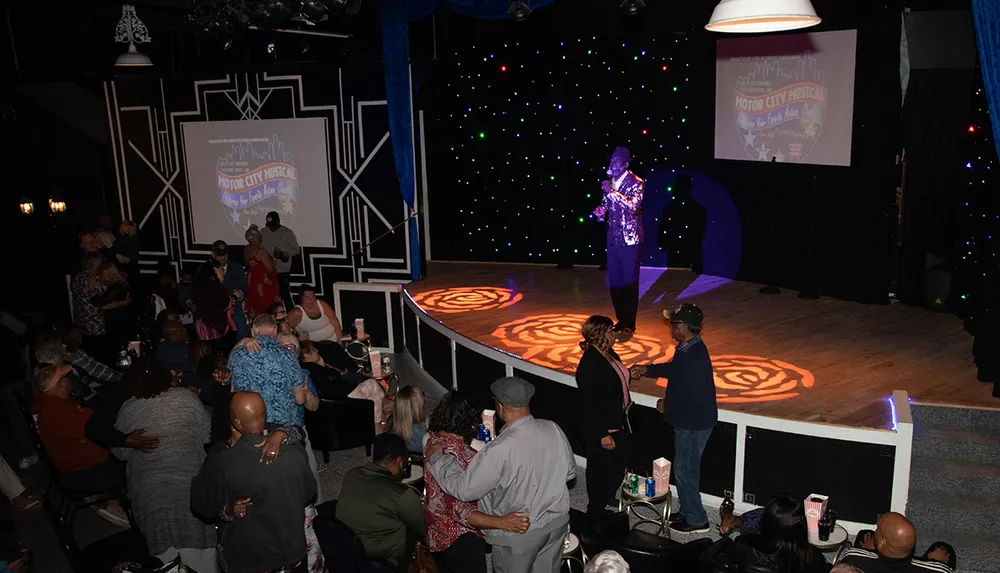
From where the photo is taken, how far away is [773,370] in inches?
252

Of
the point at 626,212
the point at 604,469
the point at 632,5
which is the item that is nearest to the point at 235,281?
the point at 626,212

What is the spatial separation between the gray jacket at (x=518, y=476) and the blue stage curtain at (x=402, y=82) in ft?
17.9

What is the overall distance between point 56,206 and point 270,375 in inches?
338

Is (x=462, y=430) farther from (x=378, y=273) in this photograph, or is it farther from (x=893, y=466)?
(x=378, y=273)

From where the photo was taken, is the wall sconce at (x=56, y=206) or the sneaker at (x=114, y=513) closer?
the sneaker at (x=114, y=513)

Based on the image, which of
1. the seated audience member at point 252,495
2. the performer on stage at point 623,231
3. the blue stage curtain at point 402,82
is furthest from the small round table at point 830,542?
the blue stage curtain at point 402,82

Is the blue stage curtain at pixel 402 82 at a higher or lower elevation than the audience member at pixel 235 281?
higher

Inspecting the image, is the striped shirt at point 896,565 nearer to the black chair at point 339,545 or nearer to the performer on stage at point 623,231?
the black chair at point 339,545

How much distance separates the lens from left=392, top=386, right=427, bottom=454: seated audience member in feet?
14.7

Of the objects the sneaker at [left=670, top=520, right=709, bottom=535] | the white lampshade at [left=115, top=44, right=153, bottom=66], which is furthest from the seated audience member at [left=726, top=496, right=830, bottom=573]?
the white lampshade at [left=115, top=44, right=153, bottom=66]

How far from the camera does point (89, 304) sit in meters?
7.84

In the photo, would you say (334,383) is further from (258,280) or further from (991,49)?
(991,49)

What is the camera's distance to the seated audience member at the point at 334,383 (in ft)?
19.6

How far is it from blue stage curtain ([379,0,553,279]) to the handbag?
5801mm
